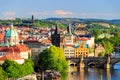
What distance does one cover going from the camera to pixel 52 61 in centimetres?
5162

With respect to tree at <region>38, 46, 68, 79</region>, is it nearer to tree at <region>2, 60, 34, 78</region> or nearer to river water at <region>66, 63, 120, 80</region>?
river water at <region>66, 63, 120, 80</region>

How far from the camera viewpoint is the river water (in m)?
48.2

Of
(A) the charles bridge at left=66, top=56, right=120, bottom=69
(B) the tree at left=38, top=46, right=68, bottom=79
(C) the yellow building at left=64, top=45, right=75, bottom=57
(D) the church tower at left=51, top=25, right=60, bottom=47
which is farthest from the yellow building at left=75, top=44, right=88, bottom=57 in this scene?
(B) the tree at left=38, top=46, right=68, bottom=79

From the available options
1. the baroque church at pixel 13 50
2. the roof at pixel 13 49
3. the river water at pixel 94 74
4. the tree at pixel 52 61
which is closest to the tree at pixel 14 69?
the baroque church at pixel 13 50

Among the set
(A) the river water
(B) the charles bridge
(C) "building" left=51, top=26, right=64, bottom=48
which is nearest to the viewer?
(A) the river water

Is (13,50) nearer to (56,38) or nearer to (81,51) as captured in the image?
(56,38)

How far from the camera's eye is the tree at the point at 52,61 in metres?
50.9

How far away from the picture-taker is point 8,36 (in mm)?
60844

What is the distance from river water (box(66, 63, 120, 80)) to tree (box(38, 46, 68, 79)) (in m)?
0.94

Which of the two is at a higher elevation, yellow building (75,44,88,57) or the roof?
the roof

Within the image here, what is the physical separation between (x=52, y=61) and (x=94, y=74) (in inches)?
138

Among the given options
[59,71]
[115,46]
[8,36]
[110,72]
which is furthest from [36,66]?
[115,46]

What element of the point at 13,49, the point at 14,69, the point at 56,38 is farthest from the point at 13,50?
the point at 14,69

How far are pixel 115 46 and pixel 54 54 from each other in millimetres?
38212
